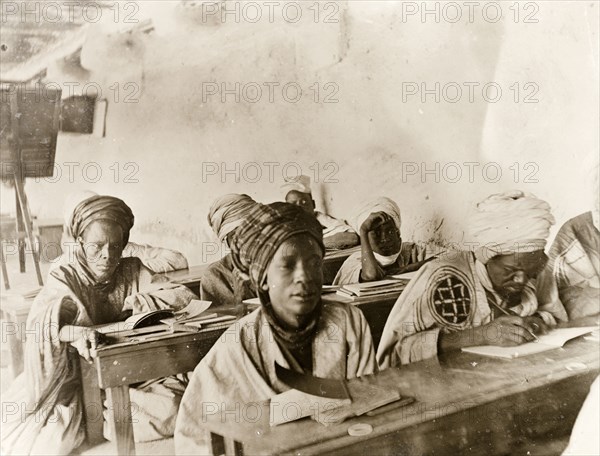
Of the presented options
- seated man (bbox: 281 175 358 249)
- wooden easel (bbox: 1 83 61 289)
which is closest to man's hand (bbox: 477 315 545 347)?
seated man (bbox: 281 175 358 249)

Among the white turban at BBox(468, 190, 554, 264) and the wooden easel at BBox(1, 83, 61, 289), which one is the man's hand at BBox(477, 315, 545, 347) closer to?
the white turban at BBox(468, 190, 554, 264)

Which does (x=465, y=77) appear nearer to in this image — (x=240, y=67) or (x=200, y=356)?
(x=240, y=67)

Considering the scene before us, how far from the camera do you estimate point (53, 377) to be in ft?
7.76

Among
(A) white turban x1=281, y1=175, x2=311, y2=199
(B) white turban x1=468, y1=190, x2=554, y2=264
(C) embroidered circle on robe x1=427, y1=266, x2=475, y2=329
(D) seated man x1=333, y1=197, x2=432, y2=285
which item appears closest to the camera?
(A) white turban x1=281, y1=175, x2=311, y2=199

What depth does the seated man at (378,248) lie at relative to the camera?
2.78 metres

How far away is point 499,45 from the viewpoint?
3.02 m

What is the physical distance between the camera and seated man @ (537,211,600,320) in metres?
3.15

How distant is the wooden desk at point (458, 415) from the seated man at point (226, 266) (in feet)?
1.41

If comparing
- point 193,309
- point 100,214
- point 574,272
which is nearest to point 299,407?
point 193,309

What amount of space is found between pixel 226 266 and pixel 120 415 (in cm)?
64

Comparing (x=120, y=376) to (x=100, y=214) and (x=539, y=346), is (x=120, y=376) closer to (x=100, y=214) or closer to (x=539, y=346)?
(x=100, y=214)

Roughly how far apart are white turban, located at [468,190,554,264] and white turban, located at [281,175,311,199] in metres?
0.80

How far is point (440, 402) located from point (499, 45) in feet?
5.03

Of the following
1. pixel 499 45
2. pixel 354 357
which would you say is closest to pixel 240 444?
pixel 354 357
